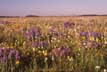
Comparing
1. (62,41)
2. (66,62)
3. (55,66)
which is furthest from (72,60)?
(62,41)

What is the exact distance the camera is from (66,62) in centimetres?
568

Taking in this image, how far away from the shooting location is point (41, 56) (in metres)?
6.14

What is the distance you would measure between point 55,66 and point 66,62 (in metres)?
0.37

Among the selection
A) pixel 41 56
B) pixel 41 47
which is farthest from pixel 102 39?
pixel 41 56

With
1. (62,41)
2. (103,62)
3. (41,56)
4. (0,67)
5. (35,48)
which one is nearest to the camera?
(0,67)

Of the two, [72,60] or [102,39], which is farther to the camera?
[102,39]

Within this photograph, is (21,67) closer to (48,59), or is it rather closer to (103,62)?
(48,59)

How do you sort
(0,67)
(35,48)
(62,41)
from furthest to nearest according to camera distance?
(62,41) < (35,48) < (0,67)

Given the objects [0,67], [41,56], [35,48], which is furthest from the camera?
[35,48]

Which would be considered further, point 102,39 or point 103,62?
point 102,39

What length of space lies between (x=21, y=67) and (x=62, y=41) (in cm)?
271

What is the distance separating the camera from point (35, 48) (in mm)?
6812

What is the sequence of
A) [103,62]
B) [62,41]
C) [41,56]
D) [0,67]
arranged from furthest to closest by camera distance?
[62,41] → [41,56] → [103,62] → [0,67]

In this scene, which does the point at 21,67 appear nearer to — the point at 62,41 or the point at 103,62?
the point at 103,62
